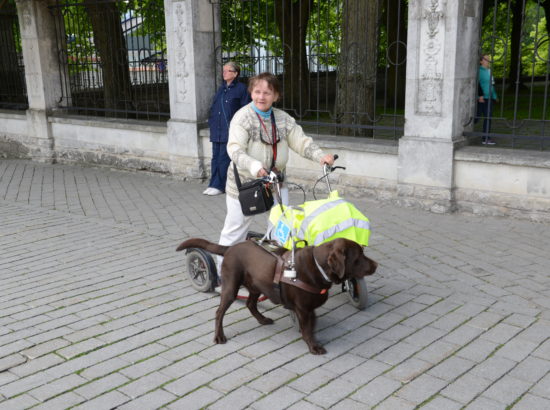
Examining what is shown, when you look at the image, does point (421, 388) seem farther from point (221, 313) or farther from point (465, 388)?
point (221, 313)

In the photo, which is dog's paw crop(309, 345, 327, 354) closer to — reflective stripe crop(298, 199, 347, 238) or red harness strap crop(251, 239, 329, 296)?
red harness strap crop(251, 239, 329, 296)

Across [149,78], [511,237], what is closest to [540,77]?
[149,78]

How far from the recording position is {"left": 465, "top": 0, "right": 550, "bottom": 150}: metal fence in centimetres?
730

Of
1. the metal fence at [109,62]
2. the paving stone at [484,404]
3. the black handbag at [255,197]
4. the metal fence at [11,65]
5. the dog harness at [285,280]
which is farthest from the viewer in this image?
the metal fence at [11,65]

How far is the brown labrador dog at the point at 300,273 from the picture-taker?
3826 millimetres

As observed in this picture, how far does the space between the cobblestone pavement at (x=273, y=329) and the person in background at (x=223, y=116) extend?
1.77 m

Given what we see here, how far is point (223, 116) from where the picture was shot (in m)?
8.98

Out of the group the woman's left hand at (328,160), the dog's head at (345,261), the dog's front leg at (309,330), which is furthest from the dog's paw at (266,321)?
the woman's left hand at (328,160)

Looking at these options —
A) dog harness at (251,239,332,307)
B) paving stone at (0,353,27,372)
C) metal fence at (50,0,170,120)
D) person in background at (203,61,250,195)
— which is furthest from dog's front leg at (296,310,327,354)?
metal fence at (50,0,170,120)

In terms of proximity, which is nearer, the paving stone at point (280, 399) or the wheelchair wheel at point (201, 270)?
the paving stone at point (280, 399)

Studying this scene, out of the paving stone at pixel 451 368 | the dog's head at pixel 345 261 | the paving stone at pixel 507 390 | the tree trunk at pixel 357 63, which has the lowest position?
the paving stone at pixel 451 368

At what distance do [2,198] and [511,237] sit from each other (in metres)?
7.26

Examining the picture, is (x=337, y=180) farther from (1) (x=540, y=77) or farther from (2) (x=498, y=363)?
(1) (x=540, y=77)

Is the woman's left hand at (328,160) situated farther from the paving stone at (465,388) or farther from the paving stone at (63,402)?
the paving stone at (63,402)
